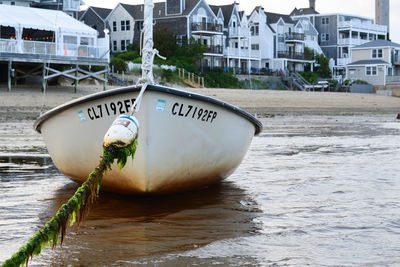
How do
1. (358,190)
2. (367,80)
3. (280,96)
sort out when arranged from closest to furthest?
(358,190)
(280,96)
(367,80)

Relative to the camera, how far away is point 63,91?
32.2 meters

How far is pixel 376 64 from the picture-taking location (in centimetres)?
6644

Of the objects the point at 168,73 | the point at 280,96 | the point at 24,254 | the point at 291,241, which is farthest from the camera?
the point at 168,73

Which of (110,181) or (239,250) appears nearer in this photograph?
(239,250)

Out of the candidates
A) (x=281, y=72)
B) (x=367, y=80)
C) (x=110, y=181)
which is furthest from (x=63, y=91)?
(x=367, y=80)

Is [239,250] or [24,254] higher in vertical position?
[24,254]

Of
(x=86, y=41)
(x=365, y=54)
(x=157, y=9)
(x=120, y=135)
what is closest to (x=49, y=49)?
(x=86, y=41)

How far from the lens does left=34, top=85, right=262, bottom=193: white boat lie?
6816mm

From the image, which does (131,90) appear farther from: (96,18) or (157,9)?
(157,9)

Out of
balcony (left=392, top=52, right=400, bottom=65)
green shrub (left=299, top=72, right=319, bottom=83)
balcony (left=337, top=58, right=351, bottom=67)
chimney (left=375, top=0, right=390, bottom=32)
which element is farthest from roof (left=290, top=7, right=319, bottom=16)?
chimney (left=375, top=0, right=390, bottom=32)

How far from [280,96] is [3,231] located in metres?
34.4

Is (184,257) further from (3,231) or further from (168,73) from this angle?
(168,73)

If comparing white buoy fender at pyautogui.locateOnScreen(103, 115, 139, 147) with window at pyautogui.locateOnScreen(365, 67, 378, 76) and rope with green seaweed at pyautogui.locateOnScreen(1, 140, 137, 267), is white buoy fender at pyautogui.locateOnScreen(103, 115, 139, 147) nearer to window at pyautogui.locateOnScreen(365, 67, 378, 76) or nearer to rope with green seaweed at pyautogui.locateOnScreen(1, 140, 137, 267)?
rope with green seaweed at pyautogui.locateOnScreen(1, 140, 137, 267)

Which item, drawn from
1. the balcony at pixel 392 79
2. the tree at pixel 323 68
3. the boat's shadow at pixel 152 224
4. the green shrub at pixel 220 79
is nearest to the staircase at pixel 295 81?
the tree at pixel 323 68
